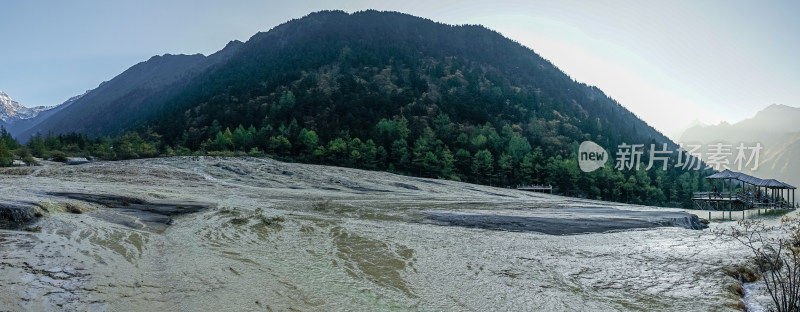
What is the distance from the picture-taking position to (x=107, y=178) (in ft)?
121

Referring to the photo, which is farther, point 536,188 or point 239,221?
point 536,188

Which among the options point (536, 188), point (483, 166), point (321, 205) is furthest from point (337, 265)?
point (483, 166)

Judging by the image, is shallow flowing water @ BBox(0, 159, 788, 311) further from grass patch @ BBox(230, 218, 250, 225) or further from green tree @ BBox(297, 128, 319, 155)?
green tree @ BBox(297, 128, 319, 155)

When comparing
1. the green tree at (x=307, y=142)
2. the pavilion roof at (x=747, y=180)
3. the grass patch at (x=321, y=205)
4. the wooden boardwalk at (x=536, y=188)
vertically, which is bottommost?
the wooden boardwalk at (x=536, y=188)

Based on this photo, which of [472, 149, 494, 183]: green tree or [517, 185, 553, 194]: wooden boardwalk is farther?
[472, 149, 494, 183]: green tree

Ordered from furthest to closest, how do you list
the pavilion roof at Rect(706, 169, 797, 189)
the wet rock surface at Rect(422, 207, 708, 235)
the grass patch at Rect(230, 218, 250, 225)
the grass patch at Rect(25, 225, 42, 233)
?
the pavilion roof at Rect(706, 169, 797, 189), the wet rock surface at Rect(422, 207, 708, 235), the grass patch at Rect(230, 218, 250, 225), the grass patch at Rect(25, 225, 42, 233)

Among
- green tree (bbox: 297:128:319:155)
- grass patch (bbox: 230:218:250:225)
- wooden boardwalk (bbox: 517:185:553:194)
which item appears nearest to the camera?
grass patch (bbox: 230:218:250:225)

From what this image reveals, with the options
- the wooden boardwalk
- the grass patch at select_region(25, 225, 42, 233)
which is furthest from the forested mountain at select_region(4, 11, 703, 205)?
the grass patch at select_region(25, 225, 42, 233)

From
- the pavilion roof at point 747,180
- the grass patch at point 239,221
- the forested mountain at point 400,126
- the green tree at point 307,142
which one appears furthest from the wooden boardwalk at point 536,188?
the grass patch at point 239,221

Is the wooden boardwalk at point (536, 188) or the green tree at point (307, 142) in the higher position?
the green tree at point (307, 142)

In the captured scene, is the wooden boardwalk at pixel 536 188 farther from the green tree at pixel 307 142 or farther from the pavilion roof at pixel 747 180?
the green tree at pixel 307 142

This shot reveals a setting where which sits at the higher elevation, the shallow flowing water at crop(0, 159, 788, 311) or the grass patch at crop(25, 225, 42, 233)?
the grass patch at crop(25, 225, 42, 233)

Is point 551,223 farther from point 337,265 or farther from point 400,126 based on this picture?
point 400,126

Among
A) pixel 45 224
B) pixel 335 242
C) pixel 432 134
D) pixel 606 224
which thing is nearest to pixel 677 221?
pixel 606 224
